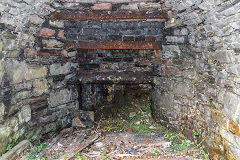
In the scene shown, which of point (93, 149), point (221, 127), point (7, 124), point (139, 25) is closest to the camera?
point (221, 127)

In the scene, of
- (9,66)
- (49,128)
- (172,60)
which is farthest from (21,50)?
(172,60)

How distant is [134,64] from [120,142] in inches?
61.6

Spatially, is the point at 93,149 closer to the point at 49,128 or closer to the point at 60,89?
the point at 49,128

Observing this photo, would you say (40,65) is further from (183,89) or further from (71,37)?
(183,89)

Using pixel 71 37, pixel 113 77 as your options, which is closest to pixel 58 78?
pixel 71 37

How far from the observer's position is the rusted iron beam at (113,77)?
3900 millimetres

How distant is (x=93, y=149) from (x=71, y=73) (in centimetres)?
153

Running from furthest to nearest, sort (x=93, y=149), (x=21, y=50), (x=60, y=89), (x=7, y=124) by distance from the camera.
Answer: (x=60, y=89) → (x=93, y=149) → (x=21, y=50) → (x=7, y=124)

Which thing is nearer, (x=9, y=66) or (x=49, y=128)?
(x=9, y=66)

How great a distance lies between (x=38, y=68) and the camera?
3.16 meters

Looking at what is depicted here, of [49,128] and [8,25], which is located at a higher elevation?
[8,25]

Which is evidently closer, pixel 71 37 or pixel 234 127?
pixel 234 127

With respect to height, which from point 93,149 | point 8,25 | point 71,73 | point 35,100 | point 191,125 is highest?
point 8,25

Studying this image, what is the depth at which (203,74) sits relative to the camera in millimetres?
2699
